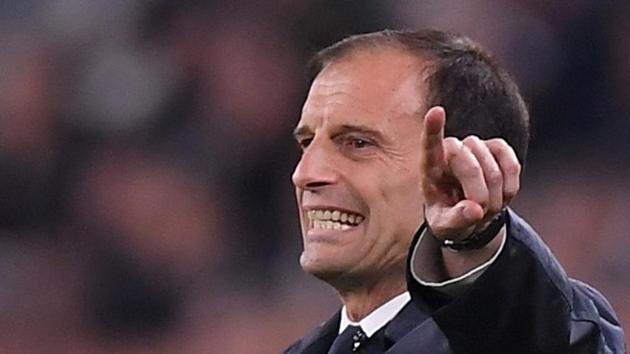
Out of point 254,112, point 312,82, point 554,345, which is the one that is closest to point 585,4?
point 254,112

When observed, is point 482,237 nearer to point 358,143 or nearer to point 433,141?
point 433,141

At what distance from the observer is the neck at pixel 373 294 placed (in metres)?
1.89

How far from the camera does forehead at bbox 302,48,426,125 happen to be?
1.85 meters

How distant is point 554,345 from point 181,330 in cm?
189

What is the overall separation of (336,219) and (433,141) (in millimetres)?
529

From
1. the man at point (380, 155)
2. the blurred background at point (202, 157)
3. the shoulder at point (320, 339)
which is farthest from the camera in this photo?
the blurred background at point (202, 157)

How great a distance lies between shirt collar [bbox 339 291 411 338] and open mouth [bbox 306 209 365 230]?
0.32 feet

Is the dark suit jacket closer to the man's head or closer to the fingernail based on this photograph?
the fingernail

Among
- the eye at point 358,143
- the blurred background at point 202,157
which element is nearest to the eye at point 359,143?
the eye at point 358,143

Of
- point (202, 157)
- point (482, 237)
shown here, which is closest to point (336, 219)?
point (482, 237)

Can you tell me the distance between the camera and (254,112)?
11.2 ft

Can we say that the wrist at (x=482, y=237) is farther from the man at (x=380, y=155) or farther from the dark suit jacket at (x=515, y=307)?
the man at (x=380, y=155)

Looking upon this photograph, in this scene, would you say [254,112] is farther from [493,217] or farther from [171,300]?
[493,217]

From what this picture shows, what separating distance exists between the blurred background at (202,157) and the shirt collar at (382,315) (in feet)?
4.29
